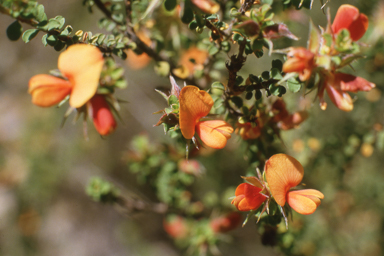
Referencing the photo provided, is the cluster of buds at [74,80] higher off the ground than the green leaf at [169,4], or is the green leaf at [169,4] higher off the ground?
the green leaf at [169,4]

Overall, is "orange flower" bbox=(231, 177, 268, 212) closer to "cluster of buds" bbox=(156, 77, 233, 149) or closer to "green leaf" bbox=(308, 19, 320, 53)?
"cluster of buds" bbox=(156, 77, 233, 149)

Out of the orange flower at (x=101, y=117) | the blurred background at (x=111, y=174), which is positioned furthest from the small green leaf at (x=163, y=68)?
the blurred background at (x=111, y=174)

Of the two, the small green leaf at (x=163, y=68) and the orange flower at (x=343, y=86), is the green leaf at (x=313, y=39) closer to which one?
the orange flower at (x=343, y=86)

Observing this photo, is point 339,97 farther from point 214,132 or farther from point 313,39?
point 214,132

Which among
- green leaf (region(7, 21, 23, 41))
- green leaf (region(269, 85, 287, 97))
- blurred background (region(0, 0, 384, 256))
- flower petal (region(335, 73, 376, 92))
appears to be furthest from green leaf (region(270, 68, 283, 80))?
blurred background (region(0, 0, 384, 256))

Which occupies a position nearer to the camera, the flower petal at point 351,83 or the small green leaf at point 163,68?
the flower petal at point 351,83

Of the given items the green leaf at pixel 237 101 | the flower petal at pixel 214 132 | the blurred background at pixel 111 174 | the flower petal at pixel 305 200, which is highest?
the flower petal at pixel 214 132
